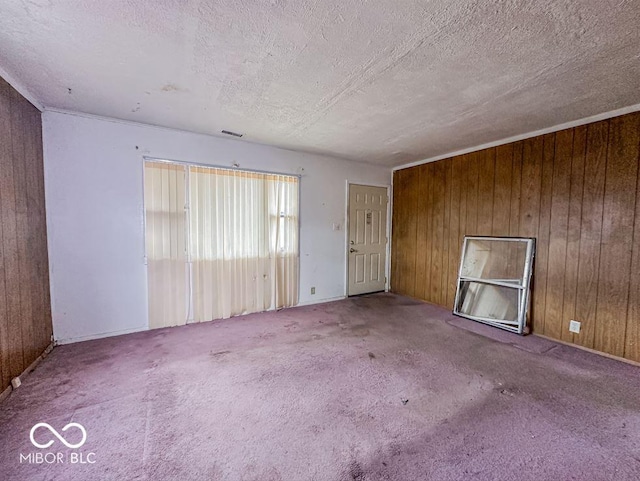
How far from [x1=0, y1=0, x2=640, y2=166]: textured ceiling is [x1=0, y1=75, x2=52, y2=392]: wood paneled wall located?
35 cm

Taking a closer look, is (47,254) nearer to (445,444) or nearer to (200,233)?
(200,233)

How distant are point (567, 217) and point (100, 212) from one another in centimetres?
521

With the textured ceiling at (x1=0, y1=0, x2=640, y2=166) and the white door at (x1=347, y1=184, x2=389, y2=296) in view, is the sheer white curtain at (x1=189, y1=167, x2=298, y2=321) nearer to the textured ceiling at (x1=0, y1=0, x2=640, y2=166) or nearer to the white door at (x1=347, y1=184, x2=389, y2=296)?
the textured ceiling at (x1=0, y1=0, x2=640, y2=166)

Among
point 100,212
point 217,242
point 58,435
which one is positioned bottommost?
point 58,435

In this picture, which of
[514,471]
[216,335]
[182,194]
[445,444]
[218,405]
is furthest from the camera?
[182,194]

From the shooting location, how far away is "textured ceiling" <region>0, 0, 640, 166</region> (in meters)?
1.45

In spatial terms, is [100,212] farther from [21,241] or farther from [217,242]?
[217,242]

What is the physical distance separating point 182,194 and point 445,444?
11.5ft

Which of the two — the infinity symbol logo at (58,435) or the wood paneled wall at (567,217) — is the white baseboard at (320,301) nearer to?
the wood paneled wall at (567,217)

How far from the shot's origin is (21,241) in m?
2.28

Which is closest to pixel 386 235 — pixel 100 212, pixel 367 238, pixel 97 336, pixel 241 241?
pixel 367 238

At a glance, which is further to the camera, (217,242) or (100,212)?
(217,242)

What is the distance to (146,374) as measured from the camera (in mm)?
2338

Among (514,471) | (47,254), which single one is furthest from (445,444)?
(47,254)
